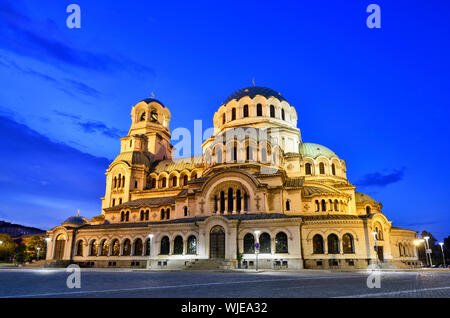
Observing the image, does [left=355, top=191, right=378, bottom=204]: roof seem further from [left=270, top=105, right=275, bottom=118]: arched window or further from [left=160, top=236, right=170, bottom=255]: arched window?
[left=160, top=236, right=170, bottom=255]: arched window

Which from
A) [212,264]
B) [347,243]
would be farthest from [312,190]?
[212,264]

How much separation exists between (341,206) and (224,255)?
51.9 feet

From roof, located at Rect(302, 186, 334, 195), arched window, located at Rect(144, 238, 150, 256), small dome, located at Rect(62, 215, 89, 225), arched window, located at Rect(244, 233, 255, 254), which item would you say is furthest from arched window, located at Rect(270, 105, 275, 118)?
small dome, located at Rect(62, 215, 89, 225)

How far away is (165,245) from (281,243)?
14.0m

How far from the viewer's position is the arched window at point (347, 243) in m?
34.3

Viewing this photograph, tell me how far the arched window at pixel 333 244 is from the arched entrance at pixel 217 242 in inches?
452

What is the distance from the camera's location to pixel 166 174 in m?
53.4

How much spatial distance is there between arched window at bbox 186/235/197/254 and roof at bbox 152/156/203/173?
16.9m

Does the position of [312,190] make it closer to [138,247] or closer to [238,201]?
[238,201]

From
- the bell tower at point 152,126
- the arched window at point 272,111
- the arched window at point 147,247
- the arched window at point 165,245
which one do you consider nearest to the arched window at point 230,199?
the arched window at point 165,245

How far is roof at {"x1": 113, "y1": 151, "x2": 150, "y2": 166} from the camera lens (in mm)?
53919

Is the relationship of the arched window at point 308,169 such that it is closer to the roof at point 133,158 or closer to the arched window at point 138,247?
the arched window at point 138,247

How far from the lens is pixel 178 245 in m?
37.8

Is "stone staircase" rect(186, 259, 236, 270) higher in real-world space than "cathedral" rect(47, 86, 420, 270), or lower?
lower
